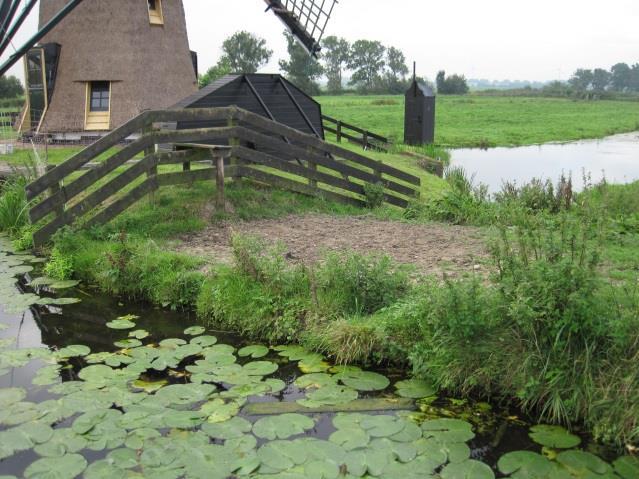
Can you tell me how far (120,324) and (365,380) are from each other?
8.36 ft

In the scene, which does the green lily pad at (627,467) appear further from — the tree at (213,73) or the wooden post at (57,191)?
the tree at (213,73)

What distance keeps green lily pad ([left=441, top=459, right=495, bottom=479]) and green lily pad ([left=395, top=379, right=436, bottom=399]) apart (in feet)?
3.01

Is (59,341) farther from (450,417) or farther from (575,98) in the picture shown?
(575,98)

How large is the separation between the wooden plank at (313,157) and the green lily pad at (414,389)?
17.2 ft

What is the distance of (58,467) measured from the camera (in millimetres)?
3791

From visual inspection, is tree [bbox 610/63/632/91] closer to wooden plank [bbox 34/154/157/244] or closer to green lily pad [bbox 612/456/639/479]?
wooden plank [bbox 34/154/157/244]

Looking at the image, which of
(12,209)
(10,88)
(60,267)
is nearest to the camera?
(60,267)

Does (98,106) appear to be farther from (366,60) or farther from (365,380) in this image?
(366,60)

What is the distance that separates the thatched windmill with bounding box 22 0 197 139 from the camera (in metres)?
17.0

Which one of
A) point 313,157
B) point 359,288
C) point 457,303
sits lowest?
point 359,288

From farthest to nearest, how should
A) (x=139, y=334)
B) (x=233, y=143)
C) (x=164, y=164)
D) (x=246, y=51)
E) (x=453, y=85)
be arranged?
(x=453, y=85), (x=246, y=51), (x=233, y=143), (x=164, y=164), (x=139, y=334)

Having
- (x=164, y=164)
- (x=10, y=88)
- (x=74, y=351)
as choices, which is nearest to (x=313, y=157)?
(x=164, y=164)

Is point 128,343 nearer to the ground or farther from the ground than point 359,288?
nearer to the ground

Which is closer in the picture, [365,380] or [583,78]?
[365,380]
